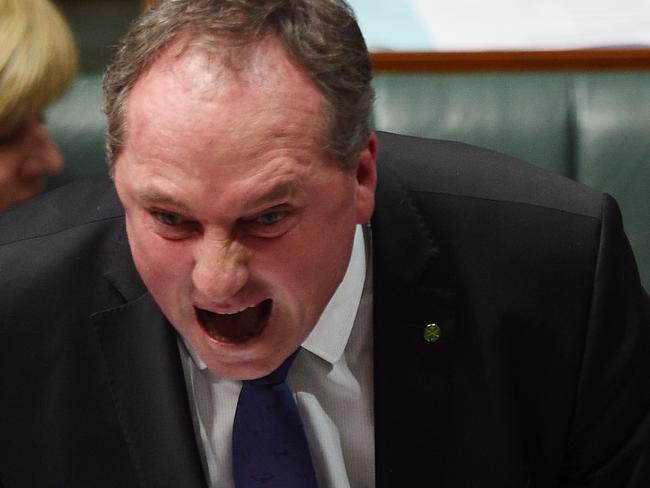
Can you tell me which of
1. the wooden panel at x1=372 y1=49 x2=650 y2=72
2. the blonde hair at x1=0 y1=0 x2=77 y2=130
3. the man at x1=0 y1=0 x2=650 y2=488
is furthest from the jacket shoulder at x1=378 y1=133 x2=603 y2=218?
the wooden panel at x1=372 y1=49 x2=650 y2=72

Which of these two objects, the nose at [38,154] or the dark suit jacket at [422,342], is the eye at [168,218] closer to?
the dark suit jacket at [422,342]

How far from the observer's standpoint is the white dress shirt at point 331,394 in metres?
1.35

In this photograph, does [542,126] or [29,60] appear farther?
[542,126]

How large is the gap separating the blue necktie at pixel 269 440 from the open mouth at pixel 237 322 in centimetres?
16

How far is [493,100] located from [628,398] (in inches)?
29.5

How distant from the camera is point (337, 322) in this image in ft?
4.42

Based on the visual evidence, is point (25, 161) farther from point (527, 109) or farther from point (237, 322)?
point (527, 109)

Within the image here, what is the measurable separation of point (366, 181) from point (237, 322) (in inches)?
7.3

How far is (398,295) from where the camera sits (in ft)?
4.43

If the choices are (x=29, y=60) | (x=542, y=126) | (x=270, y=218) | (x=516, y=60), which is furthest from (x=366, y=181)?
(x=516, y=60)

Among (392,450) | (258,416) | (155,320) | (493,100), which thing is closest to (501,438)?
(392,450)

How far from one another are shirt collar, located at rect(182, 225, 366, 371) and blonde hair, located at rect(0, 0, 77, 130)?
0.48m

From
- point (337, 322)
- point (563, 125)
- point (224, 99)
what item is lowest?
point (563, 125)

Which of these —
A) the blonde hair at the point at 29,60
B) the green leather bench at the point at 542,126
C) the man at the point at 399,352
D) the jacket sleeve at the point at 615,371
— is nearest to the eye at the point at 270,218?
the man at the point at 399,352
